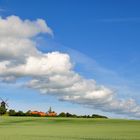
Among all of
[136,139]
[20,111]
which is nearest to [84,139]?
[136,139]

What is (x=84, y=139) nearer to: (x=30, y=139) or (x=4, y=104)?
(x=30, y=139)

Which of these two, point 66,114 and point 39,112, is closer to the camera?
point 66,114

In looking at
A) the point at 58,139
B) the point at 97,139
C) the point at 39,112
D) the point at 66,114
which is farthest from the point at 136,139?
the point at 39,112

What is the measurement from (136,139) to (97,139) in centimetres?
302

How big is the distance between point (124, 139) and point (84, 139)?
3.40 m

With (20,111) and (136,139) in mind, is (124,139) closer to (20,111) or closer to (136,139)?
(136,139)

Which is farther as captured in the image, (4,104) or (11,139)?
(4,104)

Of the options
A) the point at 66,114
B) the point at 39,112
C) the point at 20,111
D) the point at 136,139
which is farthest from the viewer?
the point at 39,112

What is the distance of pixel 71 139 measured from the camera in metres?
35.2

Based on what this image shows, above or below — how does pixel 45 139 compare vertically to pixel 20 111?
below

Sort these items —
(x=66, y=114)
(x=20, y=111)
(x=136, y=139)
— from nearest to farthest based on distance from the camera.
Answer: (x=136, y=139), (x=66, y=114), (x=20, y=111)

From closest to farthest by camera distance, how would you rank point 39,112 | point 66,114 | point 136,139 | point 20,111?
1. point 136,139
2. point 66,114
3. point 20,111
4. point 39,112

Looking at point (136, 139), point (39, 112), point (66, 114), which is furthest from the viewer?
point (39, 112)

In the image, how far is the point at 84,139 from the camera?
36094mm
